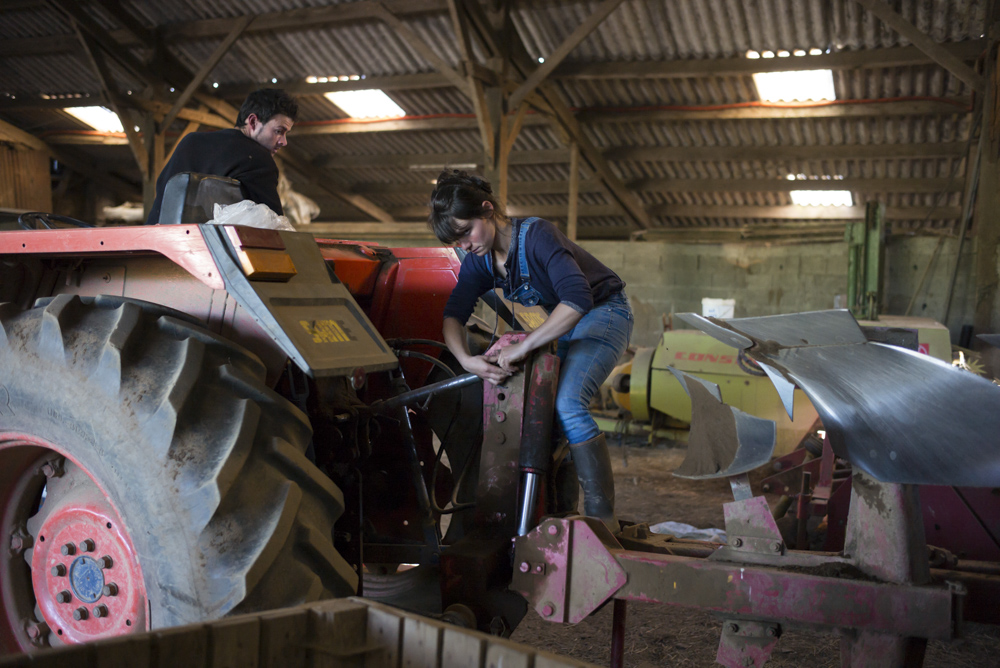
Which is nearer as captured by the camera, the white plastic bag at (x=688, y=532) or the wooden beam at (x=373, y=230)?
the white plastic bag at (x=688, y=532)

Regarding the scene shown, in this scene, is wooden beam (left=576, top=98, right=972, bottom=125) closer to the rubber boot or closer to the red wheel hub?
the rubber boot

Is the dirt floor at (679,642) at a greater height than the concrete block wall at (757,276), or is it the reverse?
the concrete block wall at (757,276)

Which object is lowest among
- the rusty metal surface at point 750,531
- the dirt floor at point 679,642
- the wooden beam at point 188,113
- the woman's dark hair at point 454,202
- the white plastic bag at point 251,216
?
the dirt floor at point 679,642

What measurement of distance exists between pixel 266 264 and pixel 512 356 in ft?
2.29

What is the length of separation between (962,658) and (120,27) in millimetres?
12137

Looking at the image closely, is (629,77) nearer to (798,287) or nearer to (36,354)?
(798,287)

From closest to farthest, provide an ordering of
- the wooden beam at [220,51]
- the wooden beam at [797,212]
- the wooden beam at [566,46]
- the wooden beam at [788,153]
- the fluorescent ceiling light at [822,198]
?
the wooden beam at [566,46], the wooden beam at [788,153], the wooden beam at [220,51], the wooden beam at [797,212], the fluorescent ceiling light at [822,198]

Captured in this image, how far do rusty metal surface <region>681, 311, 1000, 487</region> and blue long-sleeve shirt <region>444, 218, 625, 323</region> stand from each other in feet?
1.33

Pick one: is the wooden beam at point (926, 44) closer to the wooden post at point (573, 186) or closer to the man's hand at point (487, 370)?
the wooden post at point (573, 186)

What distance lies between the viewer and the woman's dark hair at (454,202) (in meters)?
2.15

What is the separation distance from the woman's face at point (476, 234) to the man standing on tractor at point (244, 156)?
0.66 meters

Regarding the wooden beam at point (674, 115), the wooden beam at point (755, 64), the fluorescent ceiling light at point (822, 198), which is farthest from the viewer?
the fluorescent ceiling light at point (822, 198)

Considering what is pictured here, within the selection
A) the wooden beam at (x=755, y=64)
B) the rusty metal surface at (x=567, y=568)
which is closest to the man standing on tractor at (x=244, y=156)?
the rusty metal surface at (x=567, y=568)

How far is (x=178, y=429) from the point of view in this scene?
1.49 meters
